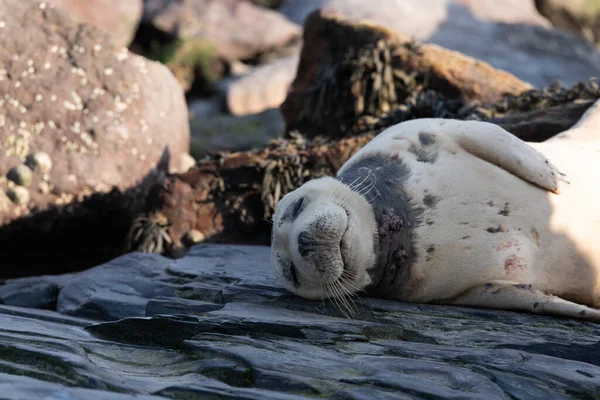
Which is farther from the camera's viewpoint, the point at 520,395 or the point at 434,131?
the point at 434,131

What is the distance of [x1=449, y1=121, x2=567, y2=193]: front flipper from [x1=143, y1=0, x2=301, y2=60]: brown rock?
14.2 metres

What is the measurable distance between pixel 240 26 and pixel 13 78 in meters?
11.6

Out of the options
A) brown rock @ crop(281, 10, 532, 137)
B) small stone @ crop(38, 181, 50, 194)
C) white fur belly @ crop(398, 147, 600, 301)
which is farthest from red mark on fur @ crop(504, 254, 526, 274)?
small stone @ crop(38, 181, 50, 194)

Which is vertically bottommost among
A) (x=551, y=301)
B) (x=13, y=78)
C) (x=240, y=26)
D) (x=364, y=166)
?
(x=551, y=301)

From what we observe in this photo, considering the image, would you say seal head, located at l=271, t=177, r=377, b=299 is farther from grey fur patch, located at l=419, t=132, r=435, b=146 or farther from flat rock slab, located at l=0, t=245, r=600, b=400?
grey fur patch, located at l=419, t=132, r=435, b=146

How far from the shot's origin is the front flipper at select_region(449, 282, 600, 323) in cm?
433

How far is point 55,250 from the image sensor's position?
7664mm

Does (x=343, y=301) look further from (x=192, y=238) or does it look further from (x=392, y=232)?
(x=192, y=238)

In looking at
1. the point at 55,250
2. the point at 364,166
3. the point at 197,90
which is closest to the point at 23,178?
the point at 55,250

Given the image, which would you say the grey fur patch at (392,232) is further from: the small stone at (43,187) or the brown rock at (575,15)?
the brown rock at (575,15)

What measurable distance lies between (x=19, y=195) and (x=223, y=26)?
39.9ft

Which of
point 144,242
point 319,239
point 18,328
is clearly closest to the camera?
point 18,328

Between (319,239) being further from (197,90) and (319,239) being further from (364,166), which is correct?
(197,90)

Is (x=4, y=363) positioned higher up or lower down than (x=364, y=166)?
lower down
